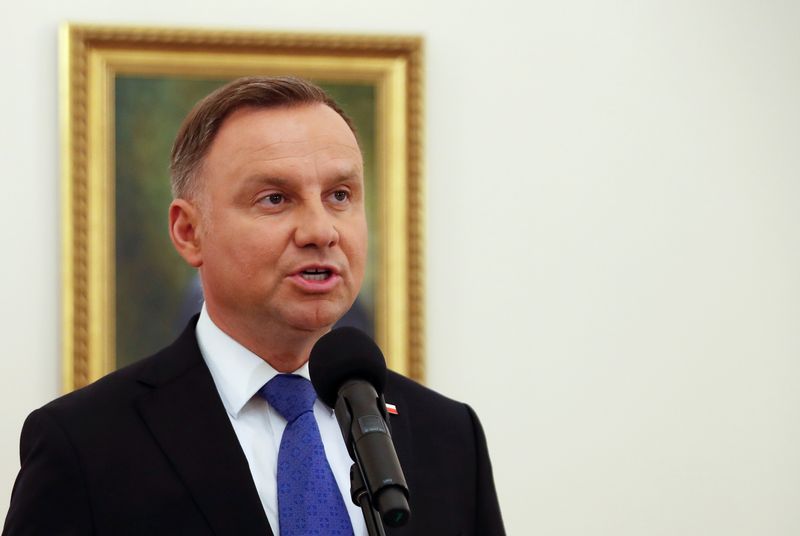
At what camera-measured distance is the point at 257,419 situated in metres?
1.97

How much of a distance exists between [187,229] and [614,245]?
2.11 metres

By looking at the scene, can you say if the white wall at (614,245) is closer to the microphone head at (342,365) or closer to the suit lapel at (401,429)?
the suit lapel at (401,429)

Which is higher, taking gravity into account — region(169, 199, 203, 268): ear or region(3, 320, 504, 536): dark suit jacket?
region(169, 199, 203, 268): ear

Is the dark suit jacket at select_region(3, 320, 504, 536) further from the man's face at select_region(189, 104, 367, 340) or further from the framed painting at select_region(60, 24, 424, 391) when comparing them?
the framed painting at select_region(60, 24, 424, 391)

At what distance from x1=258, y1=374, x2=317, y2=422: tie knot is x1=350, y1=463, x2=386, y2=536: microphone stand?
561mm

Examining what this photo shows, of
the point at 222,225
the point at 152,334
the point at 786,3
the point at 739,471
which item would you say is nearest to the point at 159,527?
the point at 222,225

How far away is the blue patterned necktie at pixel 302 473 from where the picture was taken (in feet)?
6.01

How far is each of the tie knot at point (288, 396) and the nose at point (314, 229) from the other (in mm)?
253

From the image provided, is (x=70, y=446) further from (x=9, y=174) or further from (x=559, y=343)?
(x=559, y=343)

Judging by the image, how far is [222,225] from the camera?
6.35 ft

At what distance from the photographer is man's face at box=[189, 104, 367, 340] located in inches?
74.0

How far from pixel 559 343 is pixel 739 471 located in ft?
2.47

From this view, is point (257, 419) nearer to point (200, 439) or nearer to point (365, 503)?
point (200, 439)

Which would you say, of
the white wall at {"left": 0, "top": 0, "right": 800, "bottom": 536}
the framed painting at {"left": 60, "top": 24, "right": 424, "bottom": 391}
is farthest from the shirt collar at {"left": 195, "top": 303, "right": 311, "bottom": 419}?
the white wall at {"left": 0, "top": 0, "right": 800, "bottom": 536}
